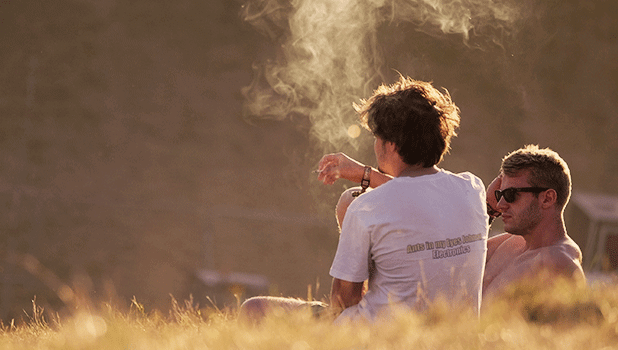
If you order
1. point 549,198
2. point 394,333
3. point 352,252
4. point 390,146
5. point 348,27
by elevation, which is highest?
point 348,27

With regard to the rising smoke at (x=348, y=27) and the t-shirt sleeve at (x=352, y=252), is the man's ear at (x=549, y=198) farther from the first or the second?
the rising smoke at (x=348, y=27)

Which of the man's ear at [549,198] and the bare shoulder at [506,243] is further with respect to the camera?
the bare shoulder at [506,243]

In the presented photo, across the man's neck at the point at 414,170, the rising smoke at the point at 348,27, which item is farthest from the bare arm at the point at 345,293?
the rising smoke at the point at 348,27

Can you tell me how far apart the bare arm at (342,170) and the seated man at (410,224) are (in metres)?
0.42

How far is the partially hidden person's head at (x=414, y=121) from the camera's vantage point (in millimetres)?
2605

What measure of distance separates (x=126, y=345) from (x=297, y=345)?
0.64 meters

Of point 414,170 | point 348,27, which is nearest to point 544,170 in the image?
point 414,170

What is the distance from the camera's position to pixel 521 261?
332 cm

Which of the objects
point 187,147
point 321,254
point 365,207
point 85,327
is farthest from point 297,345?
point 187,147

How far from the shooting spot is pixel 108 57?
1212 cm

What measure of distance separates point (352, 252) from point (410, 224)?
0.81ft

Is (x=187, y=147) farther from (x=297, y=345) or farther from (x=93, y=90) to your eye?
(x=297, y=345)

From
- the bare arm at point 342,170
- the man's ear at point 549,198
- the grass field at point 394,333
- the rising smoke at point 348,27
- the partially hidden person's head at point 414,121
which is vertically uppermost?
the rising smoke at point 348,27

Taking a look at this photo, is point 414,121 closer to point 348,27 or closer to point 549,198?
point 549,198
